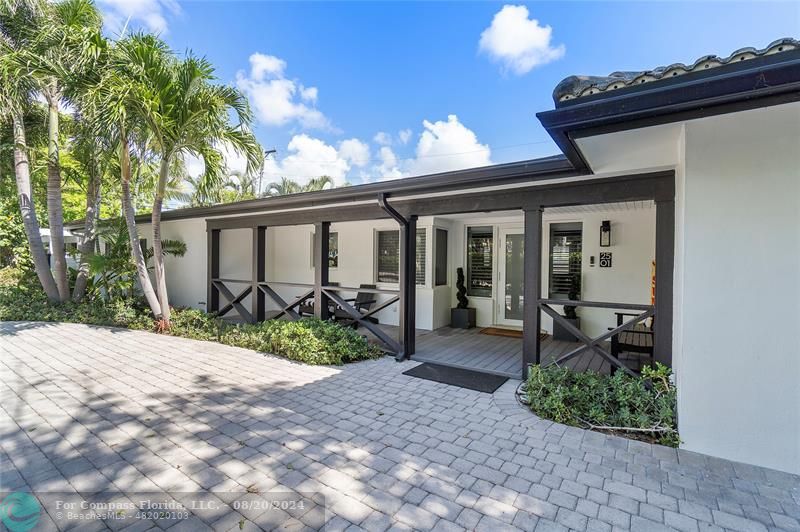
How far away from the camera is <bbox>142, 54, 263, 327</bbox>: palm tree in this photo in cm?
622

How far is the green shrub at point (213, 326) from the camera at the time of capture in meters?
5.80

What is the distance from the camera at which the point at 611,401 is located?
376 cm

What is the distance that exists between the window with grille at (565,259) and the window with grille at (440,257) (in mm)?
2394

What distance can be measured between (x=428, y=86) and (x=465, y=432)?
1461 centimetres

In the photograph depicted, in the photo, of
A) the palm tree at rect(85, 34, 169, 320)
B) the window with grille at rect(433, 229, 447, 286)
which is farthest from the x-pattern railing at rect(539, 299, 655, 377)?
the palm tree at rect(85, 34, 169, 320)

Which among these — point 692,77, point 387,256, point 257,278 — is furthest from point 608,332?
point 257,278

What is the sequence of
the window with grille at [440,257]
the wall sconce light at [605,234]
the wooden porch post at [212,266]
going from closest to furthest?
the wall sconce light at [605,234]
the window with grille at [440,257]
the wooden porch post at [212,266]

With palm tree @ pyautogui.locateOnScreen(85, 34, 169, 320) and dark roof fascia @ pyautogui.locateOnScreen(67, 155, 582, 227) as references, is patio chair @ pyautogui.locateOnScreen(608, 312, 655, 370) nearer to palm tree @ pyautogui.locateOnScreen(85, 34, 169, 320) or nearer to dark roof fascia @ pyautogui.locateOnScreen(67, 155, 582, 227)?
dark roof fascia @ pyautogui.locateOnScreen(67, 155, 582, 227)

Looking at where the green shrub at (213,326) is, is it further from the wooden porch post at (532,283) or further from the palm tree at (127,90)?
the palm tree at (127,90)

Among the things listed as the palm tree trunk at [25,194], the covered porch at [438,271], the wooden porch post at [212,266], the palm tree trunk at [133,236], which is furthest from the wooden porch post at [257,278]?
the palm tree trunk at [25,194]

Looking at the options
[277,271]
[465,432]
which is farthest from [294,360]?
[277,271]

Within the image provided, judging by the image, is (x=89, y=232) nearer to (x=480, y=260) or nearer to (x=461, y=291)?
(x=461, y=291)

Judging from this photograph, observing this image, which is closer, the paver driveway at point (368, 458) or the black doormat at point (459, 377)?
the paver driveway at point (368, 458)

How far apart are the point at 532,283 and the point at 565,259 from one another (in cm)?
334
